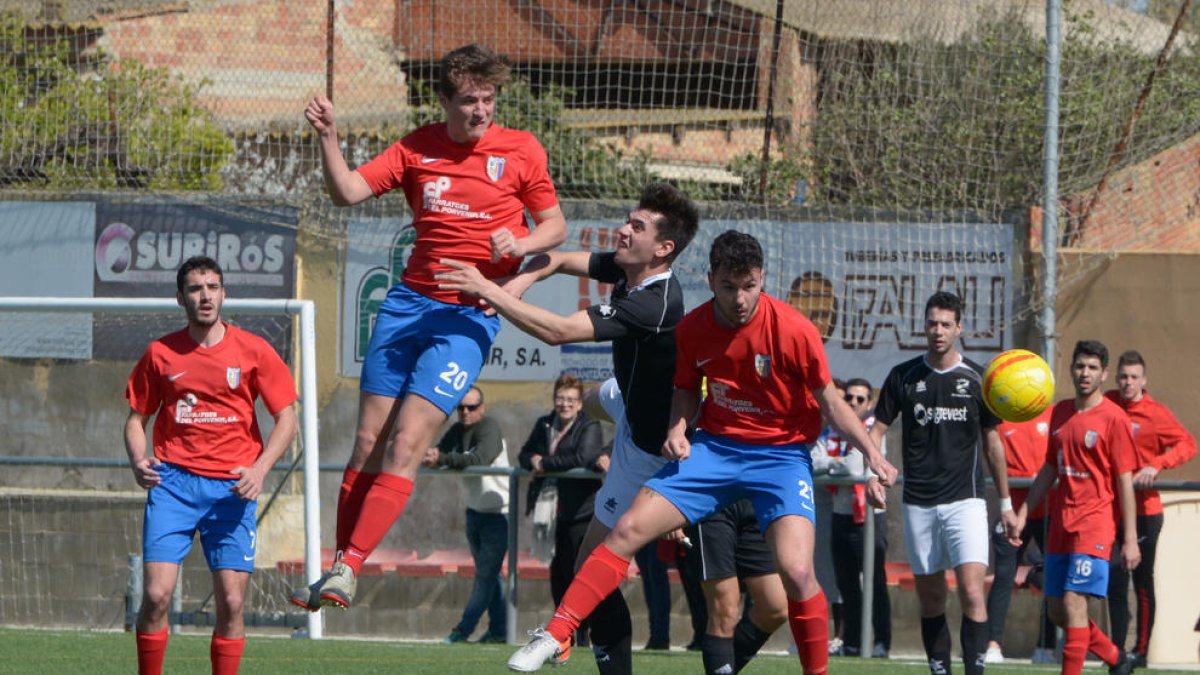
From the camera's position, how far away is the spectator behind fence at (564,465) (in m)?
12.3

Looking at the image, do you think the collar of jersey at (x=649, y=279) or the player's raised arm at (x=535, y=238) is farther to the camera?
the collar of jersey at (x=649, y=279)

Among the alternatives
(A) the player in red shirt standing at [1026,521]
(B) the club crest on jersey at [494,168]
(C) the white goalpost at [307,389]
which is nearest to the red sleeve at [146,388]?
(B) the club crest on jersey at [494,168]

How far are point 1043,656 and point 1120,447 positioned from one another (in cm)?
286

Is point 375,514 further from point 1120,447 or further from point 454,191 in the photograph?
point 1120,447

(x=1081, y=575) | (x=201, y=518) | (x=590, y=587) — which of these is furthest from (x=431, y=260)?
(x=1081, y=575)

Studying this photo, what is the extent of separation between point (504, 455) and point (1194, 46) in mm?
8820

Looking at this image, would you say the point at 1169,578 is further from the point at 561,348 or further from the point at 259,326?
the point at 259,326

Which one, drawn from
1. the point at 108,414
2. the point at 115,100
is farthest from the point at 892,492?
the point at 115,100

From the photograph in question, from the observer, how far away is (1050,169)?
1422 cm

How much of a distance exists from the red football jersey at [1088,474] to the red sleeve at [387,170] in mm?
4773

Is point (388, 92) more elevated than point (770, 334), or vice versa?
point (388, 92)

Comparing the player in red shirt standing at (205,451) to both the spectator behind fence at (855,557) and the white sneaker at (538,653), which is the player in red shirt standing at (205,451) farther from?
the spectator behind fence at (855,557)

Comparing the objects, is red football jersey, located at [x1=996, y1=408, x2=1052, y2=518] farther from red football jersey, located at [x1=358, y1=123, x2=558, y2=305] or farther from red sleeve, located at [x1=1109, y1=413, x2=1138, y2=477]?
red football jersey, located at [x1=358, y1=123, x2=558, y2=305]

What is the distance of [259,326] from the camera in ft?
47.6
